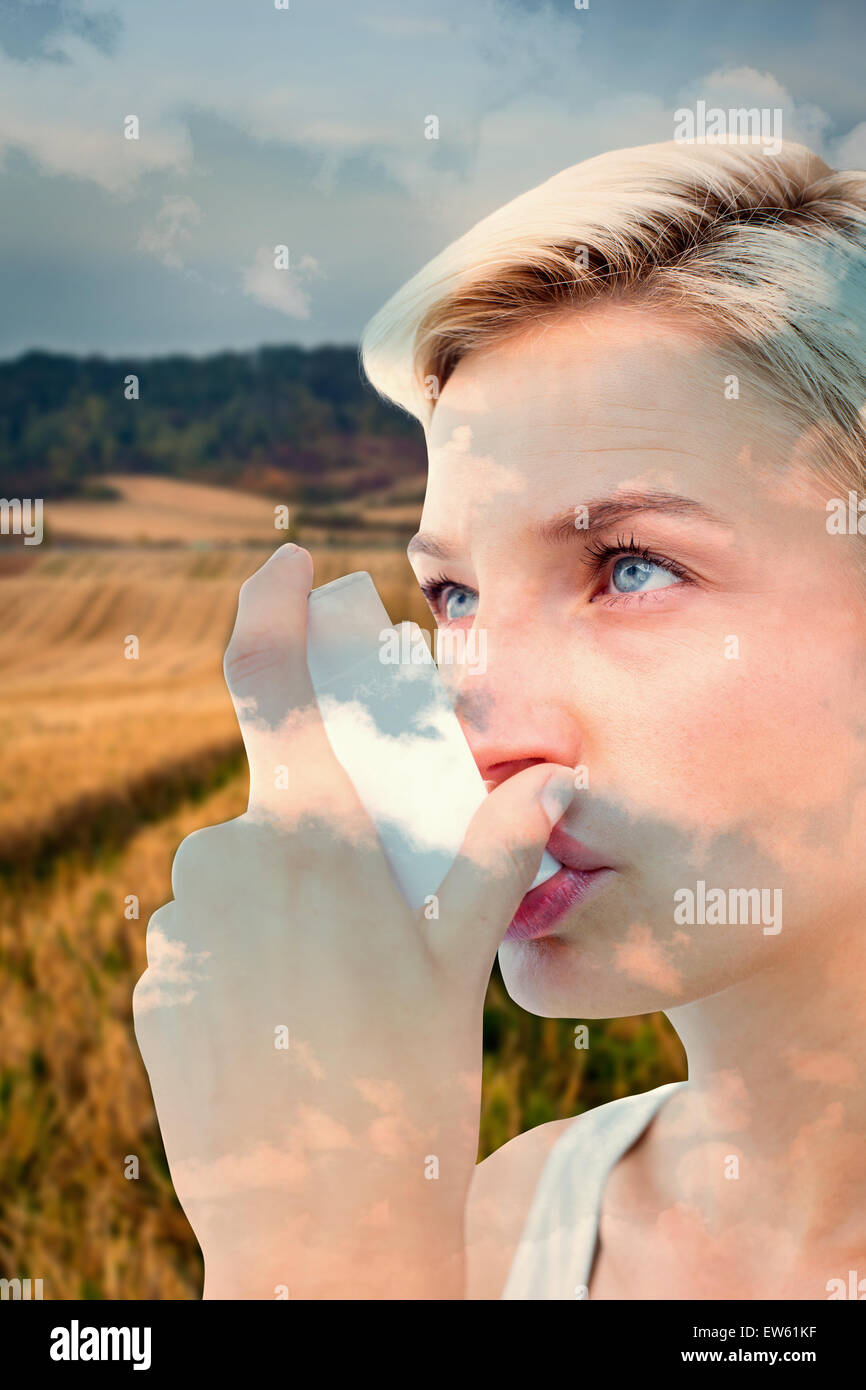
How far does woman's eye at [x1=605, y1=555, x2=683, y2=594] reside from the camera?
1.10 m

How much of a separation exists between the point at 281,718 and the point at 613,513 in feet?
1.28

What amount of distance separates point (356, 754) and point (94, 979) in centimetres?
286

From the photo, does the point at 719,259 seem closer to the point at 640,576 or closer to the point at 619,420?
the point at 619,420

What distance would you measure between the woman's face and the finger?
18 centimetres

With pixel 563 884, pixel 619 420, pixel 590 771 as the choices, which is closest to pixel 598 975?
pixel 563 884

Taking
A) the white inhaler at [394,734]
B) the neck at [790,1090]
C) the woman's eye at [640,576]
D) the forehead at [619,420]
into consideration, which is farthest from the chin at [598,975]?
the forehead at [619,420]

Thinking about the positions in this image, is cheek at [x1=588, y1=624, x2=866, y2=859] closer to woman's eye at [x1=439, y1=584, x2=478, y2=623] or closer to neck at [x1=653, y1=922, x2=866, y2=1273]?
neck at [x1=653, y1=922, x2=866, y2=1273]

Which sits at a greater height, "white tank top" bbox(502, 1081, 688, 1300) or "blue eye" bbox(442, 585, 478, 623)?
"blue eye" bbox(442, 585, 478, 623)

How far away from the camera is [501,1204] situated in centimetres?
166

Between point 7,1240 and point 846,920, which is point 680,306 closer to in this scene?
point 846,920

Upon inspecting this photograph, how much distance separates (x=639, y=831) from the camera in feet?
3.57

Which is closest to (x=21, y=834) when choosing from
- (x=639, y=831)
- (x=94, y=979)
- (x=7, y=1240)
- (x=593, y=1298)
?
(x=94, y=979)

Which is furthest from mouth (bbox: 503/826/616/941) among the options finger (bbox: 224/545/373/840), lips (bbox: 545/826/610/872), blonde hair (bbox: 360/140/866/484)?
blonde hair (bbox: 360/140/866/484)

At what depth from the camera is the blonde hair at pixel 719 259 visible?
43.6 inches
